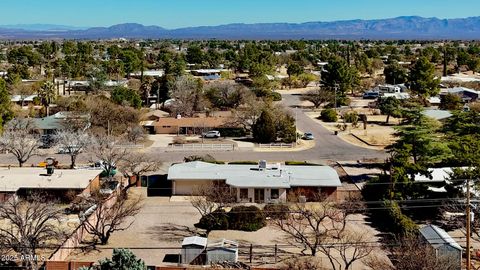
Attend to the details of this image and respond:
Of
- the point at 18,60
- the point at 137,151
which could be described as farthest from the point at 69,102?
the point at 18,60

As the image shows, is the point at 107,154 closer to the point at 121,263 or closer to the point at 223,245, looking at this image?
the point at 223,245

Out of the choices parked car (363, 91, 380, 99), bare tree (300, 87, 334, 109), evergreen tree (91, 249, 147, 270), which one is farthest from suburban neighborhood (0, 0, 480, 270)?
parked car (363, 91, 380, 99)

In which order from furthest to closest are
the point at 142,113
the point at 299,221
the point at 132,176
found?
the point at 142,113
the point at 132,176
the point at 299,221

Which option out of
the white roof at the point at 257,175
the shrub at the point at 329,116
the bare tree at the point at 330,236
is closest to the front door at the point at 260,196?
the white roof at the point at 257,175

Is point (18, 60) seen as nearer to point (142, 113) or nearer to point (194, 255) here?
point (142, 113)

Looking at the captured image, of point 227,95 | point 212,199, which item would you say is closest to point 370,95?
point 227,95

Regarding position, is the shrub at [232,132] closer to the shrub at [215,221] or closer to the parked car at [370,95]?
the shrub at [215,221]
